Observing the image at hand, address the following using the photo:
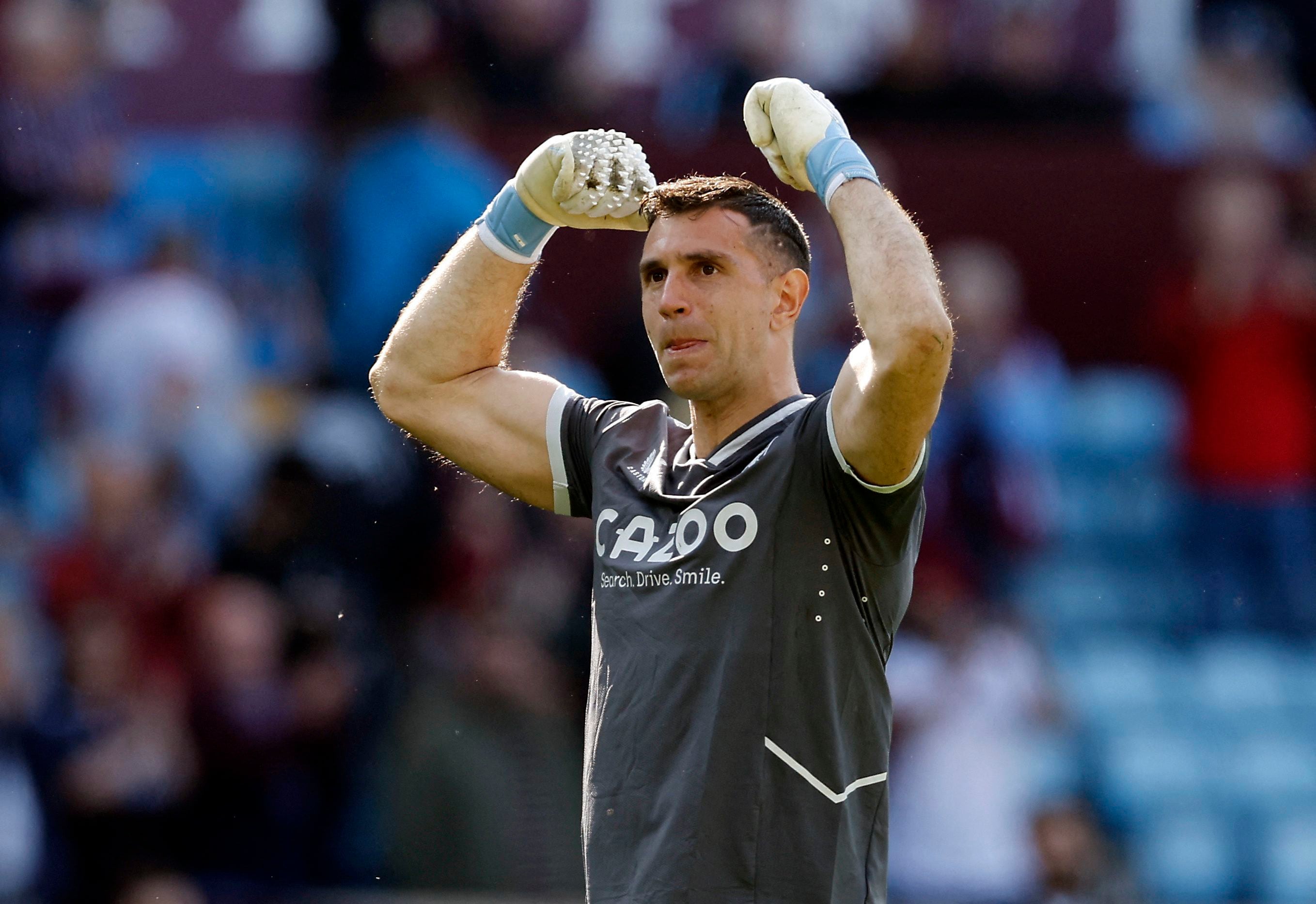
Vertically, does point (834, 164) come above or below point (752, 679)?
above

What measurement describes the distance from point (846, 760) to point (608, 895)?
512 millimetres

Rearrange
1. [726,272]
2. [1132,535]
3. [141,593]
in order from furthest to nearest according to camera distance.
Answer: [1132,535] → [141,593] → [726,272]

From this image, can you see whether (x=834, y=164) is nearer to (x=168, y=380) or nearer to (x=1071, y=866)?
(x=1071, y=866)

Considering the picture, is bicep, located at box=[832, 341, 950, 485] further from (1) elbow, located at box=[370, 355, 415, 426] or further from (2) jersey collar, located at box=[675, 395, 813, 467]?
(1) elbow, located at box=[370, 355, 415, 426]

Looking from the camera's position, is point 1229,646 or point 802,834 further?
point 1229,646

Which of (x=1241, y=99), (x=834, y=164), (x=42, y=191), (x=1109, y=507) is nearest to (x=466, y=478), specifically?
(x=42, y=191)

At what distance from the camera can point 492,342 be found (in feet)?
13.4

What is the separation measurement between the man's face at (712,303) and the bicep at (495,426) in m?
0.41

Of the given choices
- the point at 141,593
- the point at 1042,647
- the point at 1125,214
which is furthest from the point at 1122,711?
the point at 141,593


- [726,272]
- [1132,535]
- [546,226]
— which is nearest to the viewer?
[726,272]

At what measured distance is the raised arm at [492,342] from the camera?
12.9 feet

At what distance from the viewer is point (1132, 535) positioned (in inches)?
391

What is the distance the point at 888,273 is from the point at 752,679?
785 millimetres

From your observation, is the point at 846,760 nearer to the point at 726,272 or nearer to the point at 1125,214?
the point at 726,272
